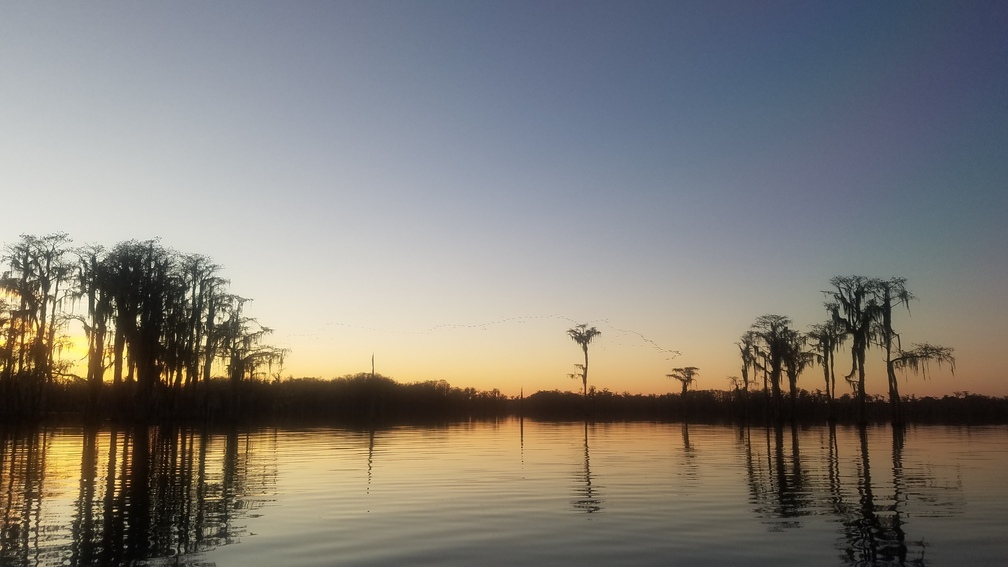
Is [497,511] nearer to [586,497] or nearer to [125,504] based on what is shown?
[586,497]

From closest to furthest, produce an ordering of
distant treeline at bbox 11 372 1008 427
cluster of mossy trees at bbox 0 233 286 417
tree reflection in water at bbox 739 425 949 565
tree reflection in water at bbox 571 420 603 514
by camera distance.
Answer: tree reflection in water at bbox 739 425 949 565 → tree reflection in water at bbox 571 420 603 514 → cluster of mossy trees at bbox 0 233 286 417 → distant treeline at bbox 11 372 1008 427

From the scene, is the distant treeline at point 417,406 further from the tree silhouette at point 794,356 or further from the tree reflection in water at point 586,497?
the tree reflection in water at point 586,497

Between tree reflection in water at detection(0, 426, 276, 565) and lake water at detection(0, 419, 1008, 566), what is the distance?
64 millimetres

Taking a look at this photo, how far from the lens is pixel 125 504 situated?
50.1ft

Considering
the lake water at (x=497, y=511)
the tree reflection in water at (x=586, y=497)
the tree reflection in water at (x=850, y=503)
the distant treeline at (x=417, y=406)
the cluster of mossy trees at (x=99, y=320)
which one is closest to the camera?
the lake water at (x=497, y=511)

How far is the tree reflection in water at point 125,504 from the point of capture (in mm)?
10664

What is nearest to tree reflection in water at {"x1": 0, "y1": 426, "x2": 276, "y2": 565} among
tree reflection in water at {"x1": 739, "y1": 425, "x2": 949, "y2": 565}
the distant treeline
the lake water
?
the lake water

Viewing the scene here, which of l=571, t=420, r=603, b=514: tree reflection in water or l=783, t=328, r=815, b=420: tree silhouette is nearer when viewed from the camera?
l=571, t=420, r=603, b=514: tree reflection in water

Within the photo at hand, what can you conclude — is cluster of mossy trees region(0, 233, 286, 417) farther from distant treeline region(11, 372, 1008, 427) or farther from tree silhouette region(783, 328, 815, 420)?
tree silhouette region(783, 328, 815, 420)

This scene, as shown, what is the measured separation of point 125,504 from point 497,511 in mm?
8333

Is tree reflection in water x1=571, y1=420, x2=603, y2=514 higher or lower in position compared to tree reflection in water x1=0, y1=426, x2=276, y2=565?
lower

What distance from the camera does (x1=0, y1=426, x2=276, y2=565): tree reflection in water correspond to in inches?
420

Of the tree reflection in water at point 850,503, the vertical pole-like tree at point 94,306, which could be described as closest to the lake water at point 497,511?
the tree reflection in water at point 850,503

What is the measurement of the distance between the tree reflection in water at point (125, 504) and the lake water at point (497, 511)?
6cm
